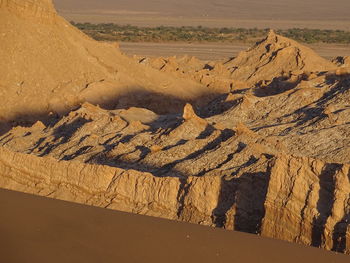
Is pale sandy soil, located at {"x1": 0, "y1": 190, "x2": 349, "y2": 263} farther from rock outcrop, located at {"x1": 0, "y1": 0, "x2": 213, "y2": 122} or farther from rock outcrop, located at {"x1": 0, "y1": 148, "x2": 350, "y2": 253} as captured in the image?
rock outcrop, located at {"x1": 0, "y1": 0, "x2": 213, "y2": 122}

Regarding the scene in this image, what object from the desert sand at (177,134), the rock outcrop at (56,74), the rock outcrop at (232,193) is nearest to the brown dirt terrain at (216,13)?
the desert sand at (177,134)

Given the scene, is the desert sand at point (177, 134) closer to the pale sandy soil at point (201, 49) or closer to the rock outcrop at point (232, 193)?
the rock outcrop at point (232, 193)

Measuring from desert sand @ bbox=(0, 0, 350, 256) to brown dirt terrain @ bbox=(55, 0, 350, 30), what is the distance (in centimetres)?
5011

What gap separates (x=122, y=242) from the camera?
9.73 meters

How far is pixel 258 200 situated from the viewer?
11.2m

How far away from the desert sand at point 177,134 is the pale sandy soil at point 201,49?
44.4ft

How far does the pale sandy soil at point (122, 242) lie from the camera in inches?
366

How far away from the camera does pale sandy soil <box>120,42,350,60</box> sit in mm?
46438

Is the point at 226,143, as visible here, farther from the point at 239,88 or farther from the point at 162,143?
the point at 239,88

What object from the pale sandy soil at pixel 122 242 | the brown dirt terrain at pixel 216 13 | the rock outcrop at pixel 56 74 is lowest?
the pale sandy soil at pixel 122 242

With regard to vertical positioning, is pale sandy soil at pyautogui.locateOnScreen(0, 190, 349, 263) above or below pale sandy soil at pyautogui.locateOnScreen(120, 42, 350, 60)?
below

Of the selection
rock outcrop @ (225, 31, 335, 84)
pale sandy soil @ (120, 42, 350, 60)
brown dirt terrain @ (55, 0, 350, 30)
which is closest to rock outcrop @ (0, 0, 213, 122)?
rock outcrop @ (225, 31, 335, 84)

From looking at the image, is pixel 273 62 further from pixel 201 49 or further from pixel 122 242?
pixel 122 242

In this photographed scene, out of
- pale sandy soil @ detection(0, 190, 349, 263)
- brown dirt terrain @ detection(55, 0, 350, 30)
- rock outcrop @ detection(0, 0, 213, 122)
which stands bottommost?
pale sandy soil @ detection(0, 190, 349, 263)
